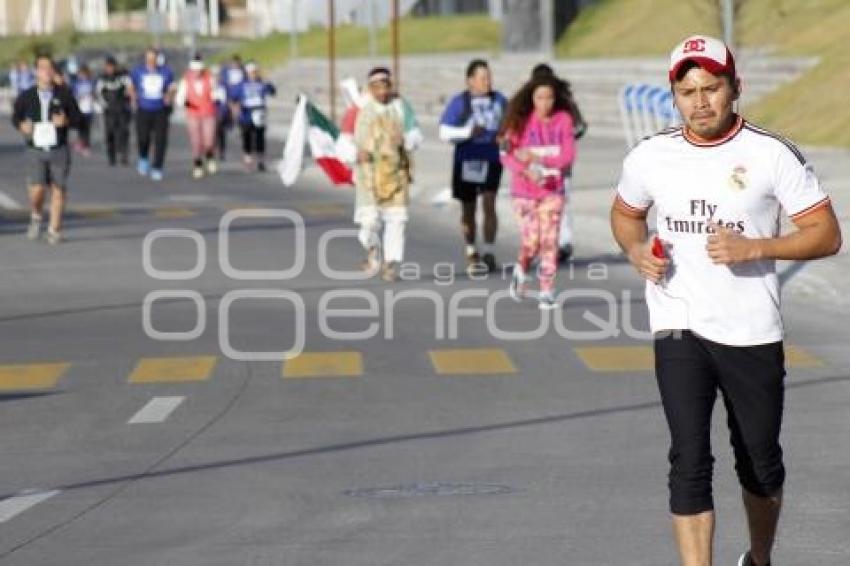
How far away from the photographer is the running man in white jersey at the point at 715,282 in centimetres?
858

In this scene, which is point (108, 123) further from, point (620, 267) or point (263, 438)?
point (263, 438)

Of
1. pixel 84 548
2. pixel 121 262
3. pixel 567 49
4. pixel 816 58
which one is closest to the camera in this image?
pixel 84 548

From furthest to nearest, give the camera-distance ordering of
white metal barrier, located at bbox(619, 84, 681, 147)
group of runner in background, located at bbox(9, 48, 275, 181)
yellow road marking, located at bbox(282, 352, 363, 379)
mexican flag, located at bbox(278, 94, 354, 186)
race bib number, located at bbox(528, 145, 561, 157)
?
white metal barrier, located at bbox(619, 84, 681, 147), group of runner in background, located at bbox(9, 48, 275, 181), mexican flag, located at bbox(278, 94, 354, 186), race bib number, located at bbox(528, 145, 561, 157), yellow road marking, located at bbox(282, 352, 363, 379)

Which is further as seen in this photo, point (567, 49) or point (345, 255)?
point (567, 49)

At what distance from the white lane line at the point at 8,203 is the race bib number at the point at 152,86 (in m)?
3.81

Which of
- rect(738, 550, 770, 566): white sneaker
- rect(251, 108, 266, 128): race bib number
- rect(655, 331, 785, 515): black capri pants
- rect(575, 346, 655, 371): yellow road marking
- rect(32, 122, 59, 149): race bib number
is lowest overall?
rect(251, 108, 266, 128): race bib number

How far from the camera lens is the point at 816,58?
169 feet

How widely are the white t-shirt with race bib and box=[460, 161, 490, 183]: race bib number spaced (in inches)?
593

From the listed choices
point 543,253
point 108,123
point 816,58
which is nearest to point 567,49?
point 816,58

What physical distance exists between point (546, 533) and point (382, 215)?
13.2 metres

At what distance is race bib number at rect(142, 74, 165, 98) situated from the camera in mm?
40594

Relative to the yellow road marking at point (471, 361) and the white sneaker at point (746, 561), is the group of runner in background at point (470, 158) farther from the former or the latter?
the white sneaker at point (746, 561)

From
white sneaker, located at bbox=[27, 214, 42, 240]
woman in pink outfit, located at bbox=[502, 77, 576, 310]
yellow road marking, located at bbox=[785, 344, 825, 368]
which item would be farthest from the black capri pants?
white sneaker, located at bbox=[27, 214, 42, 240]

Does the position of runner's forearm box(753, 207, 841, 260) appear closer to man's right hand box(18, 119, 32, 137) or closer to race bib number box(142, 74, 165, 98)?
man's right hand box(18, 119, 32, 137)
